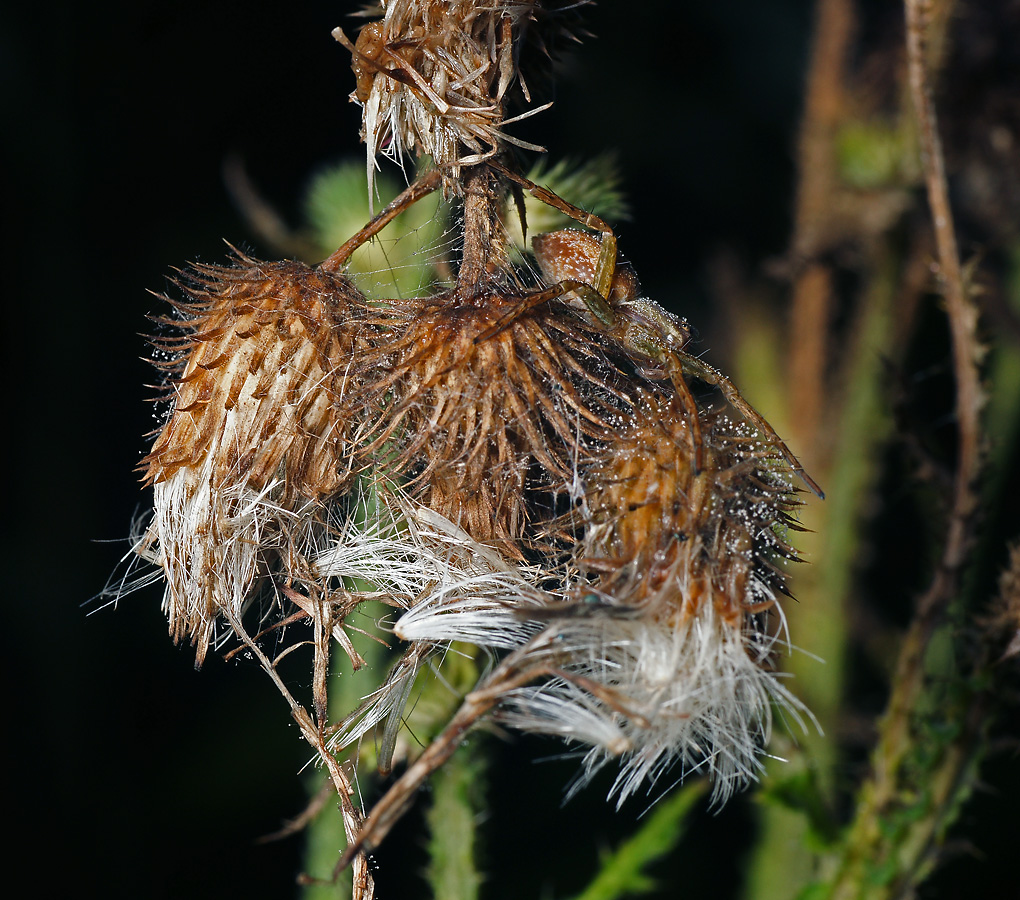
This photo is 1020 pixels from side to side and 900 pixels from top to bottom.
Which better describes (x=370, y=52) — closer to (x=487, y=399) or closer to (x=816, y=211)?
(x=487, y=399)

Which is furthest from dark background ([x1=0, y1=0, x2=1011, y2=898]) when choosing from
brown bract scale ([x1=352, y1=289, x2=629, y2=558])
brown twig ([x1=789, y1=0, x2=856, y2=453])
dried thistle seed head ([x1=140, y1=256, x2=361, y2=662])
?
brown bract scale ([x1=352, y1=289, x2=629, y2=558])

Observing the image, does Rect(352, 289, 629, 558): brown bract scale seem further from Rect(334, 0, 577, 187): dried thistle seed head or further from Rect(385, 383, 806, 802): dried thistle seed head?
Answer: Rect(334, 0, 577, 187): dried thistle seed head

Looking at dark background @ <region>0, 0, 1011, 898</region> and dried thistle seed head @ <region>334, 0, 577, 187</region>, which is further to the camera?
dark background @ <region>0, 0, 1011, 898</region>

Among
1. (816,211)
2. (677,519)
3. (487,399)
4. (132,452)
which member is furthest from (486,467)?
(132,452)

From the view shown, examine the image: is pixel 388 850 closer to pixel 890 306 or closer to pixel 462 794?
pixel 462 794

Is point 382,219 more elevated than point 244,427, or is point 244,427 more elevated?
point 382,219

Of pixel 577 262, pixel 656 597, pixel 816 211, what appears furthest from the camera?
pixel 816 211

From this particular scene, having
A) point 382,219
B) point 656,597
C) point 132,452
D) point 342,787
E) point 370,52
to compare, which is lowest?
point 342,787
